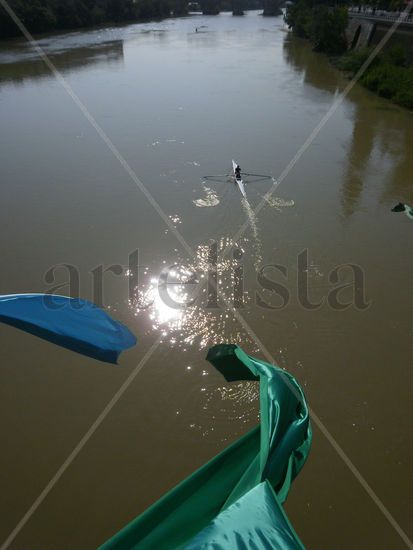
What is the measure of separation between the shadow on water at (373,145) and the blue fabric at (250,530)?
10.4 m

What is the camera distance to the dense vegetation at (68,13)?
47.1m

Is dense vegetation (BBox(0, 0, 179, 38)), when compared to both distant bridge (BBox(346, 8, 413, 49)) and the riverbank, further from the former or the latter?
distant bridge (BBox(346, 8, 413, 49))

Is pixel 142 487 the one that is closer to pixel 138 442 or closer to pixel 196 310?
pixel 138 442

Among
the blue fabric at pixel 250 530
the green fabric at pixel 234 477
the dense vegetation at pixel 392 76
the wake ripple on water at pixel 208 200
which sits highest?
the blue fabric at pixel 250 530

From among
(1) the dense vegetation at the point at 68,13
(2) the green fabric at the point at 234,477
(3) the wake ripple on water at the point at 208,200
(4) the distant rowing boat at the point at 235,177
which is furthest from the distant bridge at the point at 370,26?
(1) the dense vegetation at the point at 68,13

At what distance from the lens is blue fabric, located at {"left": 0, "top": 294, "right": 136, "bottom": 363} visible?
4586 mm

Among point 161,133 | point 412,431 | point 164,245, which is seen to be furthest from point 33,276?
point 161,133

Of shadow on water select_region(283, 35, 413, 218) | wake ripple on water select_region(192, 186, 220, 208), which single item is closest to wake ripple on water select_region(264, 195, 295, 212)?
wake ripple on water select_region(192, 186, 220, 208)

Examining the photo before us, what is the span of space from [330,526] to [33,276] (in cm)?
751

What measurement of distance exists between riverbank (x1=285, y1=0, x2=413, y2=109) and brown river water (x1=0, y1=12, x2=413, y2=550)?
3.85 meters

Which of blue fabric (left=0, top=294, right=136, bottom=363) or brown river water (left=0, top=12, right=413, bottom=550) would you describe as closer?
blue fabric (left=0, top=294, right=136, bottom=363)

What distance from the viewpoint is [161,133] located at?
18812mm

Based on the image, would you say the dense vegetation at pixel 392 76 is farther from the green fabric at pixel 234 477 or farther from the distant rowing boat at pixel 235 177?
Result: the green fabric at pixel 234 477

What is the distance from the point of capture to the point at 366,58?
3006cm
